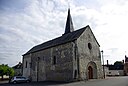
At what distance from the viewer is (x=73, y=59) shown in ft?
87.0

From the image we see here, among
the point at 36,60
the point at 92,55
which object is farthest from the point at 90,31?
the point at 36,60

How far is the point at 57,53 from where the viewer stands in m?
30.5

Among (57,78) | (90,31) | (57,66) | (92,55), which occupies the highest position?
(90,31)

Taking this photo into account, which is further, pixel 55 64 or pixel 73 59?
pixel 55 64

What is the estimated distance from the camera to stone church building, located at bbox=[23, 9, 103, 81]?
2658 centimetres

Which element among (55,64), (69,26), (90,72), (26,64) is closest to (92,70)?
(90,72)

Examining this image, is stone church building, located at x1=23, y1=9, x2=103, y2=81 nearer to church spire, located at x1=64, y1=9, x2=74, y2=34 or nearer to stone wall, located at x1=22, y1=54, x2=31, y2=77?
stone wall, located at x1=22, y1=54, x2=31, y2=77

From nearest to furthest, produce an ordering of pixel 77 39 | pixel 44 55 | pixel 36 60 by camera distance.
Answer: pixel 77 39, pixel 44 55, pixel 36 60

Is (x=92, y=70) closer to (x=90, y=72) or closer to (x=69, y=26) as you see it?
(x=90, y=72)

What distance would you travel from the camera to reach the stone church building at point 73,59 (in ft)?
87.2

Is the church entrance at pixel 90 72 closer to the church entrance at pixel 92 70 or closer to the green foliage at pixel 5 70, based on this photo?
the church entrance at pixel 92 70

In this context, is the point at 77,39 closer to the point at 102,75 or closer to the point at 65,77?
the point at 65,77

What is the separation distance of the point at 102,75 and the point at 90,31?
819cm

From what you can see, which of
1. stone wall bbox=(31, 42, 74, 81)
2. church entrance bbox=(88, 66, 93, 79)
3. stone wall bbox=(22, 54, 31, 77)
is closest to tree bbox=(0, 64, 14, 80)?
stone wall bbox=(22, 54, 31, 77)
